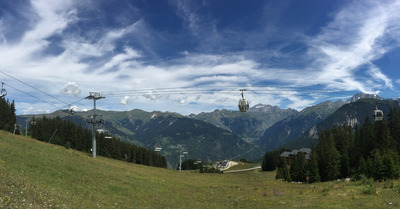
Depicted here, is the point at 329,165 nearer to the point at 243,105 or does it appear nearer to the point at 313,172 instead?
the point at 313,172

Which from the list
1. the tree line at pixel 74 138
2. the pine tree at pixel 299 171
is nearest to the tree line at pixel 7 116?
the tree line at pixel 74 138

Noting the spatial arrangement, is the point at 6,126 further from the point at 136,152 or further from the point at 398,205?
the point at 398,205

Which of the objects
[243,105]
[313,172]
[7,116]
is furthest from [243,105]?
[7,116]

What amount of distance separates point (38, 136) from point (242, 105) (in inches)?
4854

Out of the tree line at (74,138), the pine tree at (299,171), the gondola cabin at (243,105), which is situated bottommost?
the pine tree at (299,171)

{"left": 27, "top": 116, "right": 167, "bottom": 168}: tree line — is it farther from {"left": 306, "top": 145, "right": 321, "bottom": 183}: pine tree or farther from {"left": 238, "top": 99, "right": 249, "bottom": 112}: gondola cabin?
{"left": 238, "top": 99, "right": 249, "bottom": 112}: gondola cabin

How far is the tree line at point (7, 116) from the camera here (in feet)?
382

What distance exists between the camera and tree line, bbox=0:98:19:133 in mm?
116488

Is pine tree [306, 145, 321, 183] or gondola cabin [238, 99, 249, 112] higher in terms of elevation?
gondola cabin [238, 99, 249, 112]

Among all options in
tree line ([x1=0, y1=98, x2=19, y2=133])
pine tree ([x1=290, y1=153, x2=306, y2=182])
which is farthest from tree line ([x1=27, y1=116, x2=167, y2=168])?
pine tree ([x1=290, y1=153, x2=306, y2=182])

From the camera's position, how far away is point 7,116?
396 ft

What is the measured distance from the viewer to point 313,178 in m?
64.2

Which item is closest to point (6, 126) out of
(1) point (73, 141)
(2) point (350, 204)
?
(1) point (73, 141)

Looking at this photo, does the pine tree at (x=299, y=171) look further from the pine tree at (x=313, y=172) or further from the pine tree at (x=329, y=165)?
the pine tree at (x=329, y=165)
